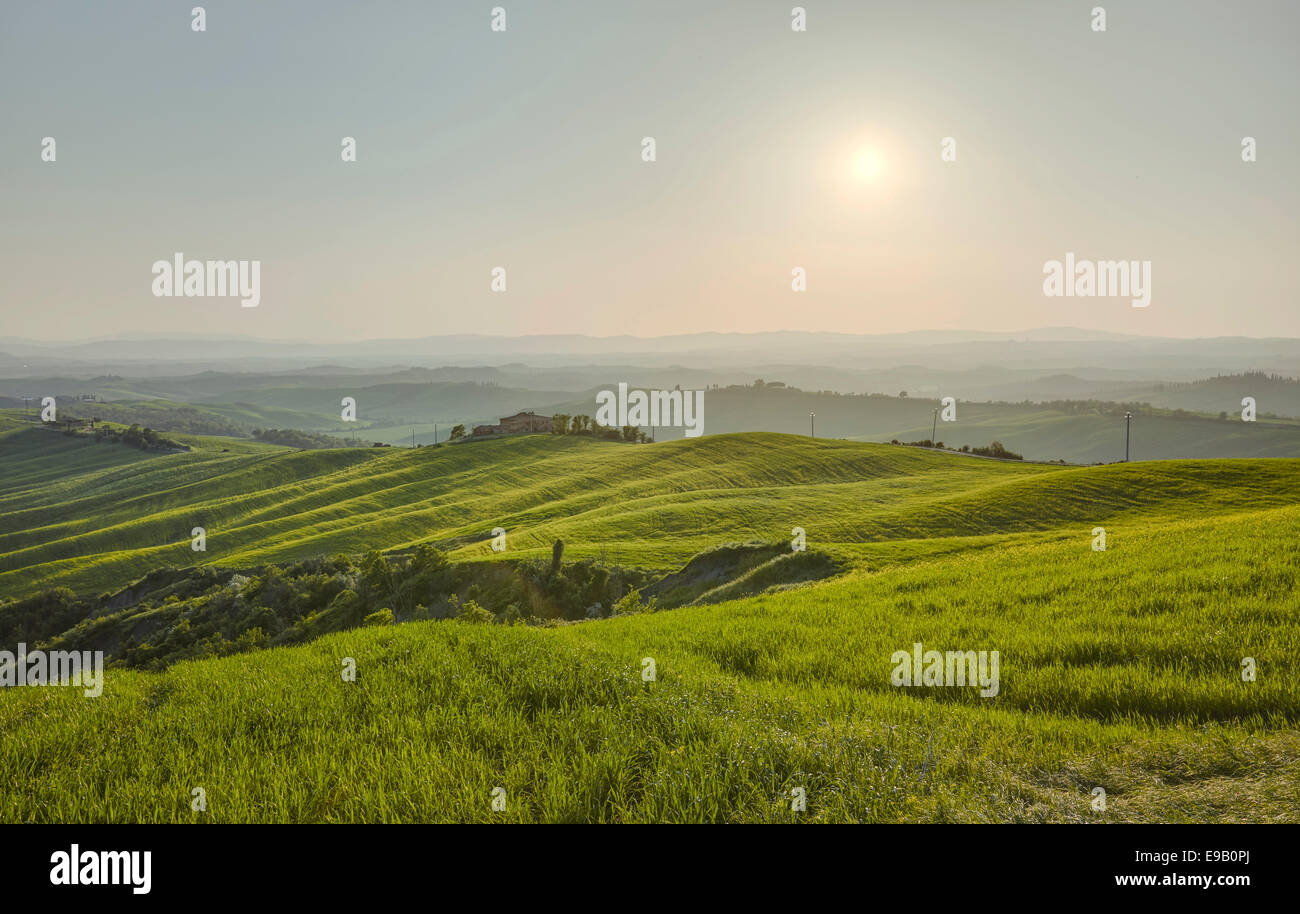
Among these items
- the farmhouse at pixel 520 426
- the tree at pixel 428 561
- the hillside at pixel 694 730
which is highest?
the farmhouse at pixel 520 426

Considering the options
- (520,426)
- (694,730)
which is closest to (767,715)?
(694,730)

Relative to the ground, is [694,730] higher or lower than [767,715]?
higher

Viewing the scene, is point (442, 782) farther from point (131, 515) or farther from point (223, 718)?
point (131, 515)

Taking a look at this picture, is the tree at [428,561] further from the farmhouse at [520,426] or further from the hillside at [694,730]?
the farmhouse at [520,426]

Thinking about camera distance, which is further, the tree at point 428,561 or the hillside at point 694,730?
the tree at point 428,561

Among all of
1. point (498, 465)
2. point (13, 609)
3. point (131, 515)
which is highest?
point (498, 465)

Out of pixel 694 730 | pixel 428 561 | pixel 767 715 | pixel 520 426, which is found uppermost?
pixel 520 426

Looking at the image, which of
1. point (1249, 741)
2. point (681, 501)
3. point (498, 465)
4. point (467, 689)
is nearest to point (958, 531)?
point (681, 501)

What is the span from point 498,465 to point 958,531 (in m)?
102

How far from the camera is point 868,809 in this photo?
5336 mm

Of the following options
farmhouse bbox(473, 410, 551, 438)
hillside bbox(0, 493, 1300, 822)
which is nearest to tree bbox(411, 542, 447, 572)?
hillside bbox(0, 493, 1300, 822)

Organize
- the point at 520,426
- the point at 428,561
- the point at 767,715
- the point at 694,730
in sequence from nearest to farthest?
1. the point at 694,730
2. the point at 767,715
3. the point at 428,561
4. the point at 520,426

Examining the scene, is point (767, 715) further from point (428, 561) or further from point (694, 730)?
point (428, 561)

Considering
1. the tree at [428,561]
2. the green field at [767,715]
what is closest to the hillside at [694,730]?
the green field at [767,715]
